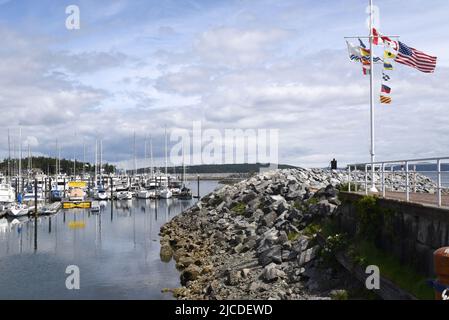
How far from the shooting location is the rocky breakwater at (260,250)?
767 inches

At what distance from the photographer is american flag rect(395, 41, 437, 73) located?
73.0 feet

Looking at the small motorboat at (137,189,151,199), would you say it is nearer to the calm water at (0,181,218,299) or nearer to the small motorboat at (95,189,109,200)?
the small motorboat at (95,189,109,200)

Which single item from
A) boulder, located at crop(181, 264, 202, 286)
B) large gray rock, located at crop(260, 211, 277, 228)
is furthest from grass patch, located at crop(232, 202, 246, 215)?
A: boulder, located at crop(181, 264, 202, 286)

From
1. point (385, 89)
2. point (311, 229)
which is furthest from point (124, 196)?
point (385, 89)

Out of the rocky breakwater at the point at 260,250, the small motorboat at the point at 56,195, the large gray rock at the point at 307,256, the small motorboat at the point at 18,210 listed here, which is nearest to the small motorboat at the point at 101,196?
the small motorboat at the point at 56,195

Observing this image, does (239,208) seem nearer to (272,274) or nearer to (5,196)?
(272,274)

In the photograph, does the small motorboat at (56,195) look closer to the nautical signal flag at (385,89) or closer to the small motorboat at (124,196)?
the small motorboat at (124,196)

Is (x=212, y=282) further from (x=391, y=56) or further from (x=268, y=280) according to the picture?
(x=391, y=56)

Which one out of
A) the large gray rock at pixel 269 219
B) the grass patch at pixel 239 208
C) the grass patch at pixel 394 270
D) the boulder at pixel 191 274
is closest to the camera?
the grass patch at pixel 394 270

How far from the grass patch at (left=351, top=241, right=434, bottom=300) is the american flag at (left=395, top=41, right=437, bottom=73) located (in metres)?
9.04

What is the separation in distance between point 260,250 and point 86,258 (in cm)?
1739

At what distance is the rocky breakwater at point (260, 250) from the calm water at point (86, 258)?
2005mm
